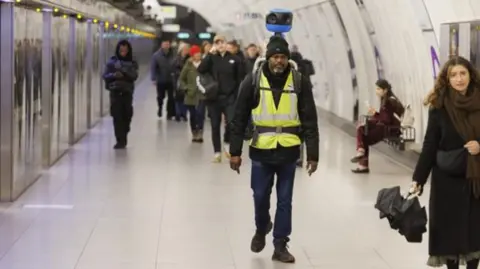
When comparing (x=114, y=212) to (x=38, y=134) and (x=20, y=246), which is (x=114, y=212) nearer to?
(x=20, y=246)

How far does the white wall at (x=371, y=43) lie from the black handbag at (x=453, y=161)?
17.4ft

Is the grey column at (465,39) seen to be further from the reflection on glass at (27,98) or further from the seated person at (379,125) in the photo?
the reflection on glass at (27,98)

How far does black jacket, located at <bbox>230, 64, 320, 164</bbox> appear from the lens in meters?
8.62

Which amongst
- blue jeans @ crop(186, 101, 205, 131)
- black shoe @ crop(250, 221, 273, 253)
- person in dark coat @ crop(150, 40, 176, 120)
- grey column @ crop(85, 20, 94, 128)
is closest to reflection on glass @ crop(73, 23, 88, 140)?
grey column @ crop(85, 20, 94, 128)

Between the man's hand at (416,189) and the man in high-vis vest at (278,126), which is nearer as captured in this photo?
the man's hand at (416,189)

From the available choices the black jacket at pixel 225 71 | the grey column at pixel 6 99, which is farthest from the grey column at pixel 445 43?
the grey column at pixel 6 99

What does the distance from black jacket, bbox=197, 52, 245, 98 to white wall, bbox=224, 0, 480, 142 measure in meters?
2.62

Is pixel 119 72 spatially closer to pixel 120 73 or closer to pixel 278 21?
pixel 120 73

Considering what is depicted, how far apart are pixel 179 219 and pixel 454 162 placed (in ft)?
13.3

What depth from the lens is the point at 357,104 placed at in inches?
908

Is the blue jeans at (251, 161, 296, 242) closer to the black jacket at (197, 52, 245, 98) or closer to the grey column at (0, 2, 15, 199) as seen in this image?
the grey column at (0, 2, 15, 199)

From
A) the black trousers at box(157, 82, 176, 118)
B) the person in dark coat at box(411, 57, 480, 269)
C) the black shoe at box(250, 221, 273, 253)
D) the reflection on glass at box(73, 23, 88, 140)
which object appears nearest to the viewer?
the person in dark coat at box(411, 57, 480, 269)

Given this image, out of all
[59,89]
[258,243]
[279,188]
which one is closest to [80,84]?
[59,89]

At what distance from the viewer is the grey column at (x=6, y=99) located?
11.4 meters
